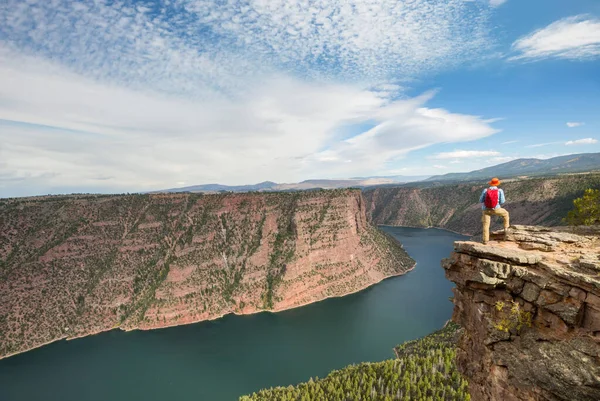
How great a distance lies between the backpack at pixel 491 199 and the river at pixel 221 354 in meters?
59.4

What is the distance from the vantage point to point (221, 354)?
7250 cm

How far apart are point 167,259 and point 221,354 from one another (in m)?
39.5

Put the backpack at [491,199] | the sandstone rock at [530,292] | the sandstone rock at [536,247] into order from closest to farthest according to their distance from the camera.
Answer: the sandstone rock at [530,292] → the sandstone rock at [536,247] → the backpack at [491,199]

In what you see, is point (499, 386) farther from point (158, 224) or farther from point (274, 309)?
point (158, 224)

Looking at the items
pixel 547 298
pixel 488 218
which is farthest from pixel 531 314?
pixel 488 218

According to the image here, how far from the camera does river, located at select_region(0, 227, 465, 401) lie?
61906 mm

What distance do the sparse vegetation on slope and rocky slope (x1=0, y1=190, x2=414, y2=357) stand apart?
139ft

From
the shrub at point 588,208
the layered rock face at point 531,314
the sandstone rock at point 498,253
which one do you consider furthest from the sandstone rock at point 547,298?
the shrub at point 588,208

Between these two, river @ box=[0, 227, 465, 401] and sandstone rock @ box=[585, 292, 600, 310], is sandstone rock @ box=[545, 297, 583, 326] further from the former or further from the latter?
river @ box=[0, 227, 465, 401]

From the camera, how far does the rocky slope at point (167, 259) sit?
8325 centimetres

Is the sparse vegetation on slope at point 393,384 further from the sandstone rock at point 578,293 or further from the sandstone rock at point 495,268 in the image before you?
the sandstone rock at point 578,293

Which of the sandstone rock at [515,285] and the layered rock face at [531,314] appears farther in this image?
the sandstone rock at [515,285]

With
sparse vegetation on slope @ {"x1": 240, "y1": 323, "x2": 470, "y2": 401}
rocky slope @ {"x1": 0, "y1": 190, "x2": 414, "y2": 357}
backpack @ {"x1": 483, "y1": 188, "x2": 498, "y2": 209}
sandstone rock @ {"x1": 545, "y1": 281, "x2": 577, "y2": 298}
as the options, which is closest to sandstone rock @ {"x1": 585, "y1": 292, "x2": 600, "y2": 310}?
sandstone rock @ {"x1": 545, "y1": 281, "x2": 577, "y2": 298}

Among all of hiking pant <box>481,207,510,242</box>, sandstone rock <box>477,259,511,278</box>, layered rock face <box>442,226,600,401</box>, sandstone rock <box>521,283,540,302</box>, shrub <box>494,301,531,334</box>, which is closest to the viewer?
layered rock face <box>442,226,600,401</box>
